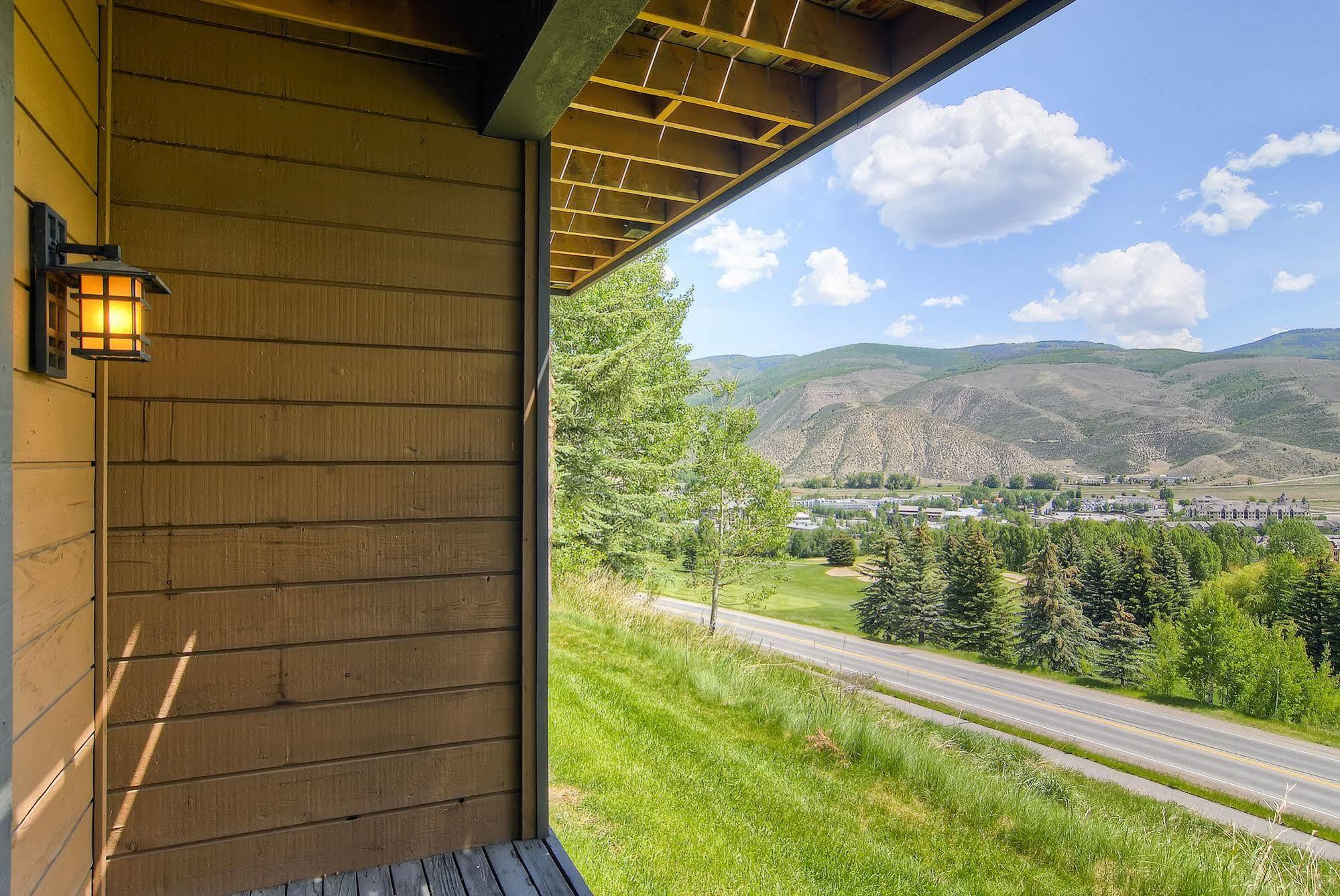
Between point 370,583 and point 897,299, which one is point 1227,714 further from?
point 897,299

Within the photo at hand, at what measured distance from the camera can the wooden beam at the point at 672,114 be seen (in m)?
1.96

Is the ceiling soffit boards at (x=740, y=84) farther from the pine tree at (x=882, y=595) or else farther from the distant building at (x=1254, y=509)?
the distant building at (x=1254, y=509)

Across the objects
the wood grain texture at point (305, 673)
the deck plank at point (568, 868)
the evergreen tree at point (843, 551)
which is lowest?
the evergreen tree at point (843, 551)

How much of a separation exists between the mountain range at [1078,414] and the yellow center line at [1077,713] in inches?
708

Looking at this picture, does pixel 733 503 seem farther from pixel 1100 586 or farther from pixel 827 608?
pixel 1100 586

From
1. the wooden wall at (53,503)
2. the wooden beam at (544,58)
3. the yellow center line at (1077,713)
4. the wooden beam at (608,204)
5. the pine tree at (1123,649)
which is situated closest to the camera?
the wooden wall at (53,503)

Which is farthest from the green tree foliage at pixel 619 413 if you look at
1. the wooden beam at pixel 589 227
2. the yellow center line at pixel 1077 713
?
the yellow center line at pixel 1077 713

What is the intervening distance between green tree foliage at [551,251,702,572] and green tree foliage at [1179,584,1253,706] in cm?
1984

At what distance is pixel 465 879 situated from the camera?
1670 mm

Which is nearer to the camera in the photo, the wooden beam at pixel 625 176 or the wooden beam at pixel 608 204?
the wooden beam at pixel 625 176

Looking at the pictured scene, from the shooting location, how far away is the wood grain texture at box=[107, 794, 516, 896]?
5.08 ft

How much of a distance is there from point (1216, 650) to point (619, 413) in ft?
75.0

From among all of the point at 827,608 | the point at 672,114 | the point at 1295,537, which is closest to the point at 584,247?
the point at 672,114

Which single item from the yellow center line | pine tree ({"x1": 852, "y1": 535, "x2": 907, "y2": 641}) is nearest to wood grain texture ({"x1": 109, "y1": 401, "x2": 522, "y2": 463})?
the yellow center line
